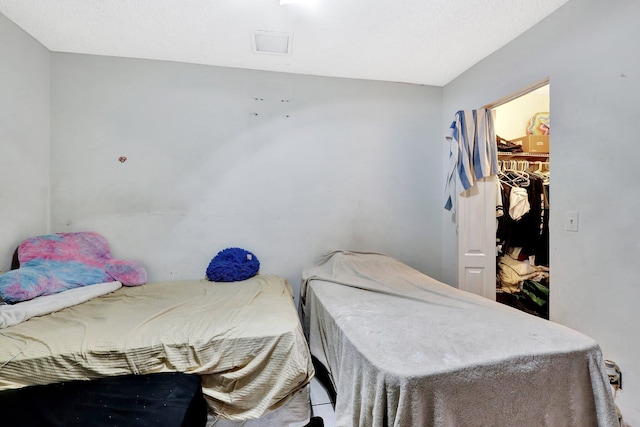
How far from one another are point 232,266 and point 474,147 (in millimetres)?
2220

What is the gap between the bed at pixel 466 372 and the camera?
958mm

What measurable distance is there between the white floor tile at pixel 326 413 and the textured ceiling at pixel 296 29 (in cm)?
238

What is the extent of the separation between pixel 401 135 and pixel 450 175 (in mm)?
640

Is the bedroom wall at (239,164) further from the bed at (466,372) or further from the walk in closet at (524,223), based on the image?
the bed at (466,372)

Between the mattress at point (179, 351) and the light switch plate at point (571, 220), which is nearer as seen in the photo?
the mattress at point (179, 351)

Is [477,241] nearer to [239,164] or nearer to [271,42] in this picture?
[239,164]

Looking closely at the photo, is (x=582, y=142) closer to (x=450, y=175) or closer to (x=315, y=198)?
(x=450, y=175)

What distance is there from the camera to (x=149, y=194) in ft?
7.77

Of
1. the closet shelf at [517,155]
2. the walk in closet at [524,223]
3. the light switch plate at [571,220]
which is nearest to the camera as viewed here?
the light switch plate at [571,220]

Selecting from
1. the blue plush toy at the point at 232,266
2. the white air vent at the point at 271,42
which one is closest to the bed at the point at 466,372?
the blue plush toy at the point at 232,266

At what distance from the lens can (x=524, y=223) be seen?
98.5 inches

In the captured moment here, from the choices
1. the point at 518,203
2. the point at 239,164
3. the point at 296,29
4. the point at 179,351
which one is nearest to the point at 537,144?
the point at 518,203

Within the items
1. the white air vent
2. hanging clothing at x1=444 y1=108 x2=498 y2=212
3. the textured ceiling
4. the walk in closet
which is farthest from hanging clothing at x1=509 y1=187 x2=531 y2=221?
the white air vent

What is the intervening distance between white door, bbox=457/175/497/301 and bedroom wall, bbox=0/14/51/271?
3.36 metres
